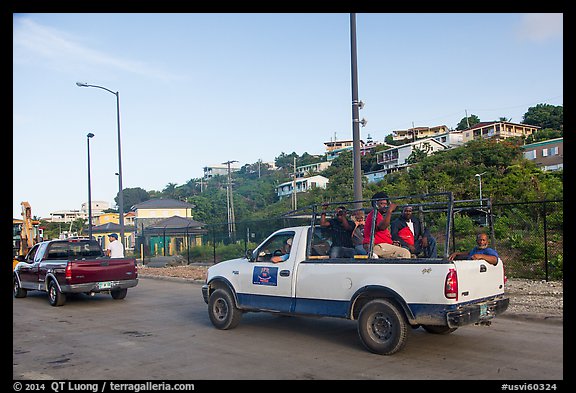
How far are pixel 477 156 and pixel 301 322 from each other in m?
39.5

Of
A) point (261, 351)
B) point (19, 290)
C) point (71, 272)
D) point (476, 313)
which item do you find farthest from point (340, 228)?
point (19, 290)

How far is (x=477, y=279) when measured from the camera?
7.68 m

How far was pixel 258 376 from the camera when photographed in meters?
6.84

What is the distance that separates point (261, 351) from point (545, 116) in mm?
95625

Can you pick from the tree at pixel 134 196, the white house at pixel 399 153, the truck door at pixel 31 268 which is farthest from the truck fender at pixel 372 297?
the tree at pixel 134 196

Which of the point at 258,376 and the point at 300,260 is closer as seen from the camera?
the point at 258,376

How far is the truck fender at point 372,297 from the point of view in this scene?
24.8 ft

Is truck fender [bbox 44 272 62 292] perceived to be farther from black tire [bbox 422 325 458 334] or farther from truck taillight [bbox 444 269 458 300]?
truck taillight [bbox 444 269 458 300]

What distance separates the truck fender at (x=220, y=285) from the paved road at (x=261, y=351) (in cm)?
68

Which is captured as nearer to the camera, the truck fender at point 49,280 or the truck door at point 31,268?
A: the truck fender at point 49,280

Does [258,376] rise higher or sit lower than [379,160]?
lower

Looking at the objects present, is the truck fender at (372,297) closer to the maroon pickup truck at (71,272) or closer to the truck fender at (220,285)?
the truck fender at (220,285)
